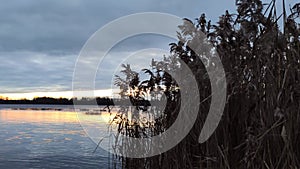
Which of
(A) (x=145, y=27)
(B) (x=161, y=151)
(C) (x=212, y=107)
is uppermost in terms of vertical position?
(A) (x=145, y=27)

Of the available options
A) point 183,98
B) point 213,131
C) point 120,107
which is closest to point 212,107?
point 213,131

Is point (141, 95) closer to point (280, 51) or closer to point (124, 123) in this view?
point (124, 123)

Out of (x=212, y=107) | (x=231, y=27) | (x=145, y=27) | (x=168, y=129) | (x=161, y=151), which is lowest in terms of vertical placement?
(x=161, y=151)

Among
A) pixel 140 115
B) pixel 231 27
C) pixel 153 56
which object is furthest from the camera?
pixel 140 115

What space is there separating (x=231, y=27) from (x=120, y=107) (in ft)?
10.2

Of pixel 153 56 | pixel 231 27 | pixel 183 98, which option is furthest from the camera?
pixel 153 56

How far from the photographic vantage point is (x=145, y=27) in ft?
14.0

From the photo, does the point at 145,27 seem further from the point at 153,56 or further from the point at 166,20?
the point at 153,56

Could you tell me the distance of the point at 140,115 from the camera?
5.49 metres

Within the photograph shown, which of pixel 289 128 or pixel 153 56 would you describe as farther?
pixel 153 56

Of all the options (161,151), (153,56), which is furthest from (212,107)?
(153,56)

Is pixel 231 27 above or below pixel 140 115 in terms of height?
above

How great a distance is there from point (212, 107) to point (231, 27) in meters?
0.67

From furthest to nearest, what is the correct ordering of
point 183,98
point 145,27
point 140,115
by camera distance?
point 140,115 < point 145,27 < point 183,98
